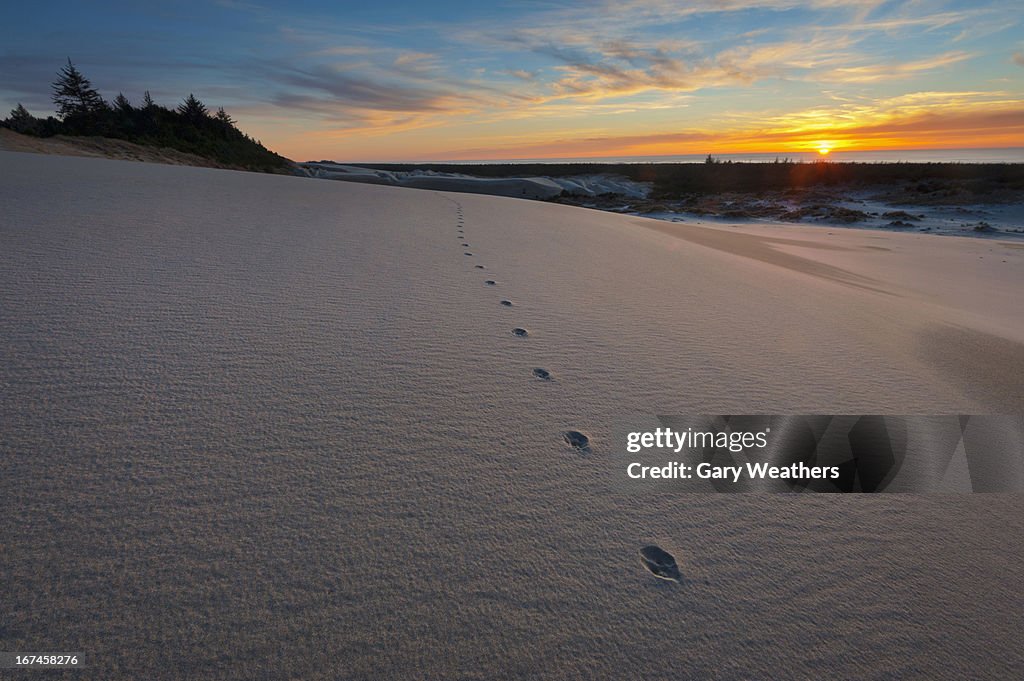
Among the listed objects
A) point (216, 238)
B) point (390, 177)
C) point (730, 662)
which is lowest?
point (730, 662)

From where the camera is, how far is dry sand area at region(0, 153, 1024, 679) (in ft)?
3.52

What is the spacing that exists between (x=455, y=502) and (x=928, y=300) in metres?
6.18

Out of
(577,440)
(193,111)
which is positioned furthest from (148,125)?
(577,440)

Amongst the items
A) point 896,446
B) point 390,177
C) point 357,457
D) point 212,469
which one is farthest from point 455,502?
point 390,177

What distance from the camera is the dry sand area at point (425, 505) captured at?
107 cm

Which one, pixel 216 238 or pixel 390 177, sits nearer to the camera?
pixel 216 238

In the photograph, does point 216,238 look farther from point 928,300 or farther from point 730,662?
point 928,300

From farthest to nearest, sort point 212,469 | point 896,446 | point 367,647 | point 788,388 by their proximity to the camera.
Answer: point 788,388 → point 896,446 → point 212,469 → point 367,647

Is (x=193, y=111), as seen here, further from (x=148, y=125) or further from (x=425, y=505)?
(x=425, y=505)

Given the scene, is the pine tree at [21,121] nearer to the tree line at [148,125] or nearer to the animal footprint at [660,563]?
the tree line at [148,125]

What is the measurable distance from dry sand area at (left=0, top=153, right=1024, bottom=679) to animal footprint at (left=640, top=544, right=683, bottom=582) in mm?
13

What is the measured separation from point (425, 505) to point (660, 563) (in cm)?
62

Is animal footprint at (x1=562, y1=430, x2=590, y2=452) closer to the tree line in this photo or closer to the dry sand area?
the dry sand area

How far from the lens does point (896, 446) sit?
1986 mm
